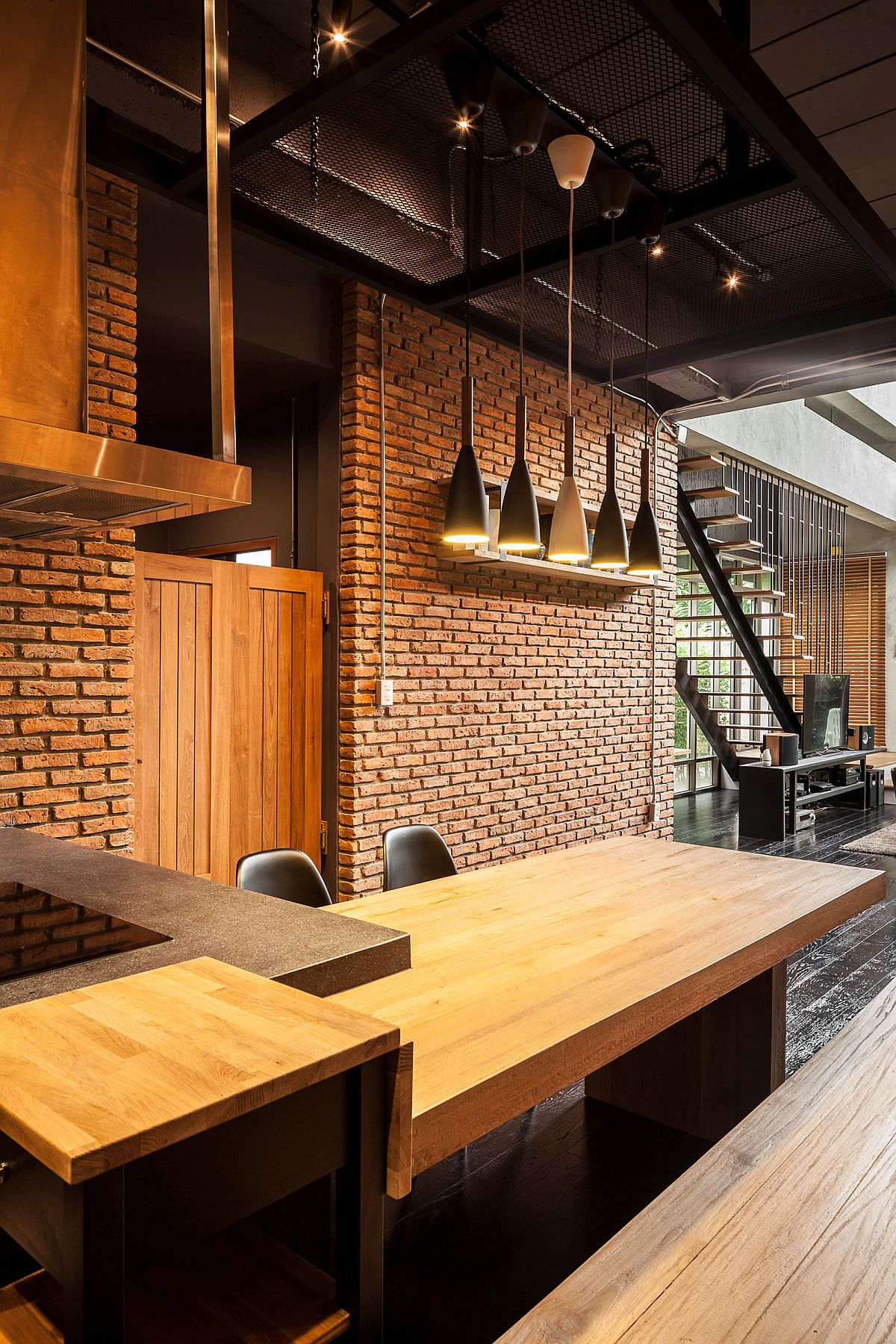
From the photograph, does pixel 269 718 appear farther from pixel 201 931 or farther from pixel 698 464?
pixel 698 464

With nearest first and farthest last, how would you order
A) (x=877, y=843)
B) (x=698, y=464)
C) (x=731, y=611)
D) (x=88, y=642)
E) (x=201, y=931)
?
(x=201, y=931)
(x=88, y=642)
(x=698, y=464)
(x=877, y=843)
(x=731, y=611)

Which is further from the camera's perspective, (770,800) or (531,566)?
(770,800)

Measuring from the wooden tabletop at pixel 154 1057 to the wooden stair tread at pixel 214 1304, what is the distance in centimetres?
32

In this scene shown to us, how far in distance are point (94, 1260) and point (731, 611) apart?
7937 millimetres

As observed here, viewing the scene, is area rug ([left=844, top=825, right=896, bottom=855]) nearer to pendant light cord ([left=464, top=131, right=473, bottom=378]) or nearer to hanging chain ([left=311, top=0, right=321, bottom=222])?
pendant light cord ([left=464, top=131, right=473, bottom=378])

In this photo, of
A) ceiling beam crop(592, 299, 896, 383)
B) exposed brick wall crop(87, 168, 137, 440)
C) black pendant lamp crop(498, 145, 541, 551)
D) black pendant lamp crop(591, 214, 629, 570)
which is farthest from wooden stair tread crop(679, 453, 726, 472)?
exposed brick wall crop(87, 168, 137, 440)

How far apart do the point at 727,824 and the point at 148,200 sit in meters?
7.03

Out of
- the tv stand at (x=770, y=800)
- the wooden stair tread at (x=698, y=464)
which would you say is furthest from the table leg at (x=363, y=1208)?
the tv stand at (x=770, y=800)

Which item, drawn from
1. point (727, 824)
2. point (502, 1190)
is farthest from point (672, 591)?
point (502, 1190)

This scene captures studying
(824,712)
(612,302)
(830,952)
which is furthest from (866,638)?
(612,302)

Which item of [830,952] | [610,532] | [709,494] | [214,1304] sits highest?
[709,494]

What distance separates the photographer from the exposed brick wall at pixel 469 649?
14.6ft

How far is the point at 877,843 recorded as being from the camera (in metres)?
7.69

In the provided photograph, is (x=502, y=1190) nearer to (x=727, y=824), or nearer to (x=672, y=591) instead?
(x=672, y=591)
